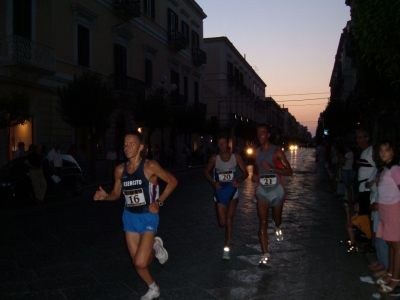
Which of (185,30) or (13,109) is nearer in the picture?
(13,109)

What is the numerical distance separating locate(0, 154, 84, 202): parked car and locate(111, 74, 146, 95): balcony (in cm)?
1085

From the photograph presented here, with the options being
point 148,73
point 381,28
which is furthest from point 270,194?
point 148,73

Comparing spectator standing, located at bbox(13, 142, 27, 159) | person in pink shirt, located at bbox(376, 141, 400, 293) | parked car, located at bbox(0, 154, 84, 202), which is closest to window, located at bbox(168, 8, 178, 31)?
spectator standing, located at bbox(13, 142, 27, 159)

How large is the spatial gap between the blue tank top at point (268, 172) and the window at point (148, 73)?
24054 millimetres

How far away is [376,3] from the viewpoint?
5934 mm

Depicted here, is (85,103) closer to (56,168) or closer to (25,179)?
(56,168)

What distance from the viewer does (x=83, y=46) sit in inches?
875

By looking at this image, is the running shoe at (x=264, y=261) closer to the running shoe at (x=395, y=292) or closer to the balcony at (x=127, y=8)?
the running shoe at (x=395, y=292)

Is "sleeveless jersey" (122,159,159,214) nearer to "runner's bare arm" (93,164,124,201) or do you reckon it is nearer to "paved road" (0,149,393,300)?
"runner's bare arm" (93,164,124,201)

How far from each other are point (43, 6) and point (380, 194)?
17.6 metres

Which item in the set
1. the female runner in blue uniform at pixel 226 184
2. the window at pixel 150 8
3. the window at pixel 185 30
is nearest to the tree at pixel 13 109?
the female runner in blue uniform at pixel 226 184

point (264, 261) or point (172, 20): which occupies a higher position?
point (172, 20)

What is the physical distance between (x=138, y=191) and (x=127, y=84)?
70.5ft

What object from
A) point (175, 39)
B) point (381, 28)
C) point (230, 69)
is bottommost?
point (381, 28)
